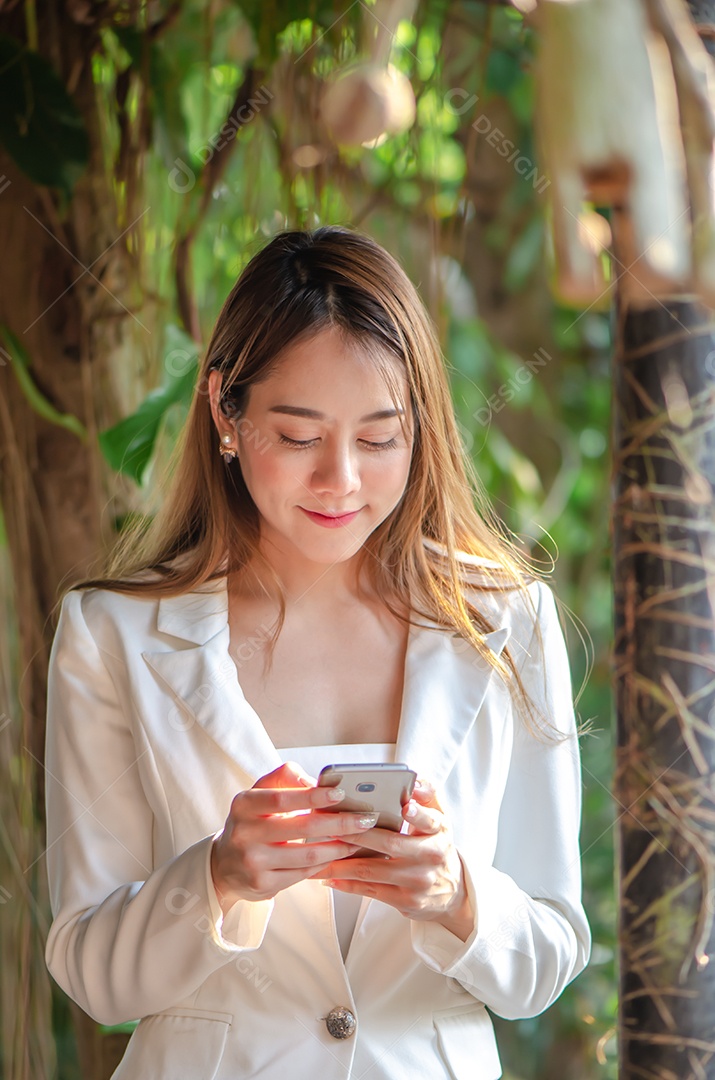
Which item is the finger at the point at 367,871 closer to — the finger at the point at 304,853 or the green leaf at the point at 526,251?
the finger at the point at 304,853

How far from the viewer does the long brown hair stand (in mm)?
1138

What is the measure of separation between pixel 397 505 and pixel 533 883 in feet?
1.38

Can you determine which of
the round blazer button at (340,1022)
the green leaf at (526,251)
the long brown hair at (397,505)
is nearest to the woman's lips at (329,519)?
the long brown hair at (397,505)

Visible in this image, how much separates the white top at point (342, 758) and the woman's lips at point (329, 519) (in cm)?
22

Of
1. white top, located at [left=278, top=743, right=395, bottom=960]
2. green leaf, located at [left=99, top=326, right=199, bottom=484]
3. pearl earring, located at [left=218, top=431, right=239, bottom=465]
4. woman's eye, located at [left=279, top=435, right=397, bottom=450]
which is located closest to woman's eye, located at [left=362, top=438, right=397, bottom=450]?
woman's eye, located at [left=279, top=435, right=397, bottom=450]

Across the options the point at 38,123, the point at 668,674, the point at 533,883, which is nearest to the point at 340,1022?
the point at 533,883

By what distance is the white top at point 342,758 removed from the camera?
109cm

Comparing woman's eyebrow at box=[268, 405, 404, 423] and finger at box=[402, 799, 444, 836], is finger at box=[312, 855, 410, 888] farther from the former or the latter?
woman's eyebrow at box=[268, 405, 404, 423]

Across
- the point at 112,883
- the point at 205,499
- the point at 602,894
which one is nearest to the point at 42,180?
the point at 205,499

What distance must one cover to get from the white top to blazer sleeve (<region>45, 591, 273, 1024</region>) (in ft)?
0.31

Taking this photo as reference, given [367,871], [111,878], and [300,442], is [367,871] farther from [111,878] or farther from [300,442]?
[300,442]

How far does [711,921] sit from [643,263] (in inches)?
32.1

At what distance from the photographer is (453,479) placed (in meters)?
1.24

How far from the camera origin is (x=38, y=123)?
1.56 meters
